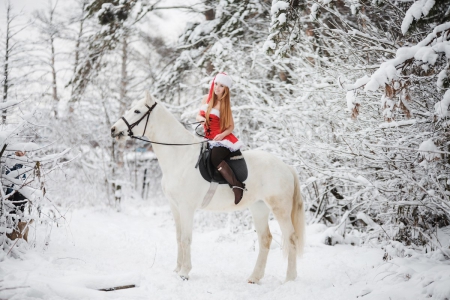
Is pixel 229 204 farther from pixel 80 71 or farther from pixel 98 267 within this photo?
pixel 80 71

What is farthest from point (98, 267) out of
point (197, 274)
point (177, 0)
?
point (177, 0)

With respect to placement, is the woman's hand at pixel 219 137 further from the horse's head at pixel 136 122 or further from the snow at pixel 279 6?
the snow at pixel 279 6

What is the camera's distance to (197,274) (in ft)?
14.8

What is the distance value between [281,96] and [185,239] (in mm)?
5483

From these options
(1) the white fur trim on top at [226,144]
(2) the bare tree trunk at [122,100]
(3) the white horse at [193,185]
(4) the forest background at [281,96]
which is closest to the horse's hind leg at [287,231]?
(3) the white horse at [193,185]

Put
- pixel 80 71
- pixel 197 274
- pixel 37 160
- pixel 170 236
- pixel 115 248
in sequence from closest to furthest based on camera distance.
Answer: pixel 37 160, pixel 197 274, pixel 115 248, pixel 170 236, pixel 80 71

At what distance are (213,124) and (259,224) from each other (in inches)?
64.0

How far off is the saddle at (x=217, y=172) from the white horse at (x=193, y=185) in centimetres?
8

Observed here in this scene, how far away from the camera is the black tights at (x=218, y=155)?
4.18m

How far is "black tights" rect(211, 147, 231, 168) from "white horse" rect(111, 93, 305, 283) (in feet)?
0.92

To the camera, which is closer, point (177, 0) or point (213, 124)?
point (213, 124)

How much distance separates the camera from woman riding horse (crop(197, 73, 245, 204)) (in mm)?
4172

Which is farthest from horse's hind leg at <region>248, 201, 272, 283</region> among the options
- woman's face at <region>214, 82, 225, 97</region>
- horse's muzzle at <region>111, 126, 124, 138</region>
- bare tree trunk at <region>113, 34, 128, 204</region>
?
bare tree trunk at <region>113, 34, 128, 204</region>

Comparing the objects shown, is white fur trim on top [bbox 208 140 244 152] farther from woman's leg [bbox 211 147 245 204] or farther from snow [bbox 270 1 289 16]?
snow [bbox 270 1 289 16]
